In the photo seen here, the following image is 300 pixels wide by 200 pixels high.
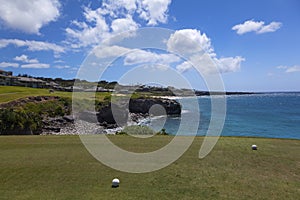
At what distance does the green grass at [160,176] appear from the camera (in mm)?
6801

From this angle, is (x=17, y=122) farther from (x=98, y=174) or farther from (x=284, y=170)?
(x=284, y=170)

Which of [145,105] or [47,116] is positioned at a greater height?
[145,105]

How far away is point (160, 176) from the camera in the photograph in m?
8.16

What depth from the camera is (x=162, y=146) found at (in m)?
12.2

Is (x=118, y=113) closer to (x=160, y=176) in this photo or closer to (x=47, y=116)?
(x=47, y=116)

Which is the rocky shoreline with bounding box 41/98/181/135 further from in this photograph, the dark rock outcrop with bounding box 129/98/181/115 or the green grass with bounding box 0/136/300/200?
the green grass with bounding box 0/136/300/200

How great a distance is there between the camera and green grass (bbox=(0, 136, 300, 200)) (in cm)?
680

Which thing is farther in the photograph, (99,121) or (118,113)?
(118,113)

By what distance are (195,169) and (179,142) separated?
4605 mm

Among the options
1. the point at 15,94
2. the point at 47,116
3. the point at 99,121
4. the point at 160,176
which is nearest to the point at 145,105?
the point at 99,121

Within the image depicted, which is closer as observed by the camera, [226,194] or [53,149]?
[226,194]

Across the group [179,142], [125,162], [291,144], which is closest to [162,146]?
[179,142]

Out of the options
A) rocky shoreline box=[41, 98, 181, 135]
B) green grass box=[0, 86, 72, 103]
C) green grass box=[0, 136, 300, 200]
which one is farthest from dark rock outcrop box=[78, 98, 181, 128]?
green grass box=[0, 136, 300, 200]

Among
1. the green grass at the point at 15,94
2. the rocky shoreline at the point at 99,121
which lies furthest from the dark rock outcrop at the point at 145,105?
the green grass at the point at 15,94
